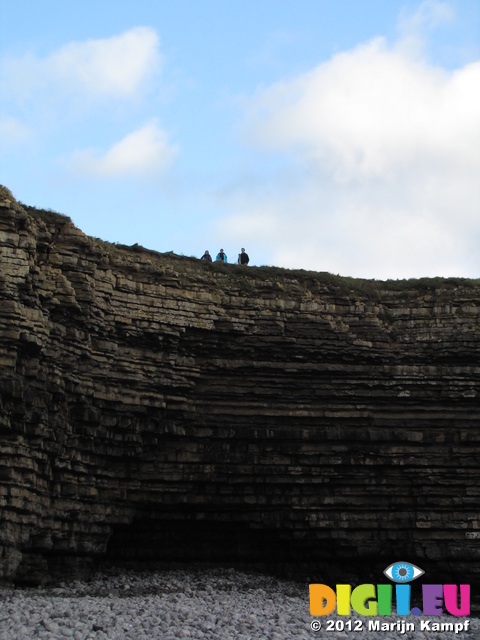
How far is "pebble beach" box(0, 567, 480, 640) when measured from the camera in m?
17.5

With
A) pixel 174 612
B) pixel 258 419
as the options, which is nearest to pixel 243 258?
pixel 258 419

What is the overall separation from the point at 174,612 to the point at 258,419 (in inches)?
301

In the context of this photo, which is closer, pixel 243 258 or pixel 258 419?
pixel 258 419

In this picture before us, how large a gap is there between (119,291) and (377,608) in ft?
37.5

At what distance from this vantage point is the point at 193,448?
25.4 m

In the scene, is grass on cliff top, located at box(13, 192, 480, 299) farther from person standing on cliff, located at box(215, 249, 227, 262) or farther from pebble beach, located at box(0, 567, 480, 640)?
pebble beach, located at box(0, 567, 480, 640)

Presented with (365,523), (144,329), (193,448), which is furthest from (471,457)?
(144,329)

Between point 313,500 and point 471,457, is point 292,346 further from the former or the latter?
point 471,457

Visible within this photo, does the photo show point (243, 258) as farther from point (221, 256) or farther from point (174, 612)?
point (174, 612)

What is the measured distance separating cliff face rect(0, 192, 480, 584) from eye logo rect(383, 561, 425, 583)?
23 centimetres

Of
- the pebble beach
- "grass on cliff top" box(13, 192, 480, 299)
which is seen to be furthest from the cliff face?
the pebble beach

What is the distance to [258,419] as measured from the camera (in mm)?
25844

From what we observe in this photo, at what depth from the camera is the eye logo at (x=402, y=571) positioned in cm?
2544

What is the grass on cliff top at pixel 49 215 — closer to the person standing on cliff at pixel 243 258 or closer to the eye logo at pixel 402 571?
the person standing on cliff at pixel 243 258
